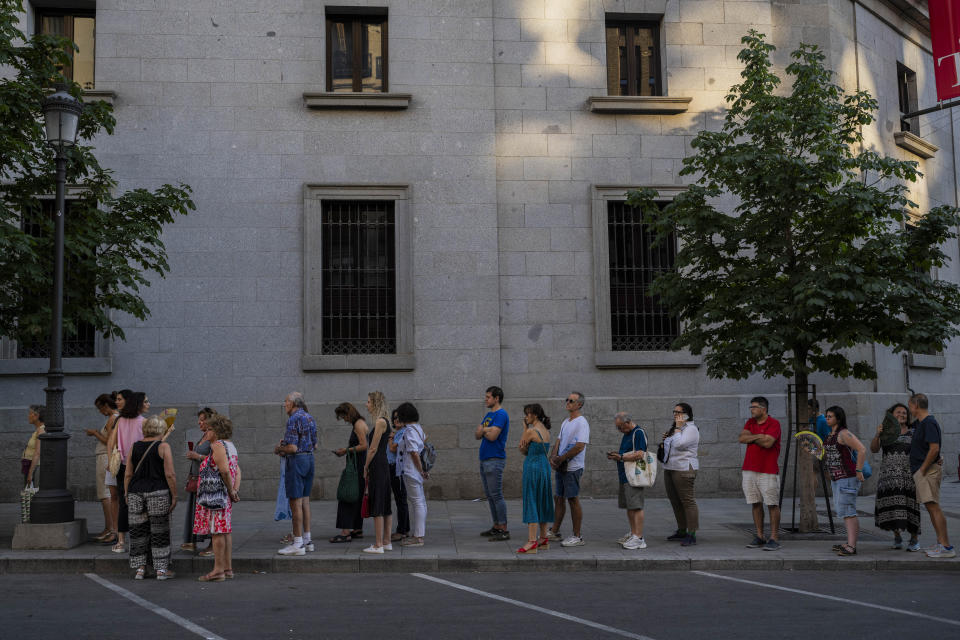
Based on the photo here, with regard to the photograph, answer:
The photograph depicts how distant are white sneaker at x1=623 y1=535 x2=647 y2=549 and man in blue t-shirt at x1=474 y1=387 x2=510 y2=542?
1509 mm

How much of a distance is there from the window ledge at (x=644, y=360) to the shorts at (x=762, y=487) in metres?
5.14

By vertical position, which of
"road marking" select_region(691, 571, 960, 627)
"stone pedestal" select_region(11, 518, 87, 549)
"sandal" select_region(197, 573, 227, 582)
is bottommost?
"road marking" select_region(691, 571, 960, 627)

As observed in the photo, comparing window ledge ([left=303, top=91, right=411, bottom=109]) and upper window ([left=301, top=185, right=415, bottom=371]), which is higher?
window ledge ([left=303, top=91, right=411, bottom=109])

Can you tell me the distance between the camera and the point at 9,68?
598 inches

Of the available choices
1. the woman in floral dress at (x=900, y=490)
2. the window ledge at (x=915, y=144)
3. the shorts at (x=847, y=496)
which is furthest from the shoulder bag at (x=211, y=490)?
the window ledge at (x=915, y=144)

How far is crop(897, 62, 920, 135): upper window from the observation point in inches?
770

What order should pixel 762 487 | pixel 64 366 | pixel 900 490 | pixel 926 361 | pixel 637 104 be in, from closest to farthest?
pixel 900 490
pixel 762 487
pixel 64 366
pixel 637 104
pixel 926 361

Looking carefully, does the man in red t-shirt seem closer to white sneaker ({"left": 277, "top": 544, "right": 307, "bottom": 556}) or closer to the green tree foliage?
the green tree foliage

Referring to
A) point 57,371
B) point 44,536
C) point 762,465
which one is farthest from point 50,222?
point 762,465

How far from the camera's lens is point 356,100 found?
15.7m

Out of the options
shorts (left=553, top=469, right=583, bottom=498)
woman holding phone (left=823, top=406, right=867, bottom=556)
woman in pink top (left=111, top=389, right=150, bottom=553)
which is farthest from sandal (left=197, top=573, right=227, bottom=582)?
woman holding phone (left=823, top=406, right=867, bottom=556)

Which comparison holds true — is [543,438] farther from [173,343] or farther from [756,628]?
[173,343]

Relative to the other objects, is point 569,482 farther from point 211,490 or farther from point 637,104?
point 637,104

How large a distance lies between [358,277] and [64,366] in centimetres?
499
